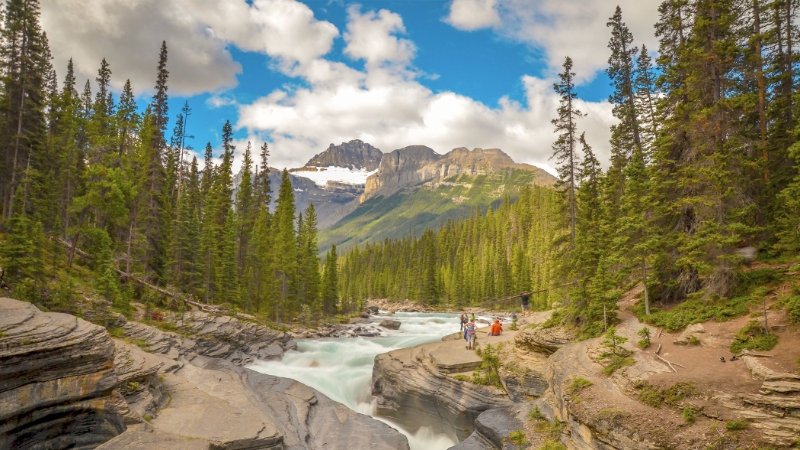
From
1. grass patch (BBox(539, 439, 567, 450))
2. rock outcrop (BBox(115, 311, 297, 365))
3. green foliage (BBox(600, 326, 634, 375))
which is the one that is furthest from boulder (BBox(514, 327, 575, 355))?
rock outcrop (BBox(115, 311, 297, 365))

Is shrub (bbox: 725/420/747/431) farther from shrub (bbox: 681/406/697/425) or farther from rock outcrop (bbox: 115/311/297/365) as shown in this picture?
rock outcrop (bbox: 115/311/297/365)

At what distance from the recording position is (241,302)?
46.4 meters

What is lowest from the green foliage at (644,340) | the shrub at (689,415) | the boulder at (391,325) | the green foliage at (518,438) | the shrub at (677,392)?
the boulder at (391,325)

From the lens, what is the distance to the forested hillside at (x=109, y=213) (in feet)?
90.8

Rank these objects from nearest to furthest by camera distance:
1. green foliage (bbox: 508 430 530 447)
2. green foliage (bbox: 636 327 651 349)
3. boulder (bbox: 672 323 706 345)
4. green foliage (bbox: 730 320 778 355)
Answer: green foliage (bbox: 730 320 778 355) < boulder (bbox: 672 323 706 345) < green foliage (bbox: 636 327 651 349) < green foliage (bbox: 508 430 530 447)

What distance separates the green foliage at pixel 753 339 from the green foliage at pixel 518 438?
813cm

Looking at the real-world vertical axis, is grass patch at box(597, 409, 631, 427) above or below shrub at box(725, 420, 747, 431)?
below

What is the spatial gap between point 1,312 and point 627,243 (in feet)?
90.6

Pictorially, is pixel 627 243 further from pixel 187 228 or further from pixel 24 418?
pixel 187 228

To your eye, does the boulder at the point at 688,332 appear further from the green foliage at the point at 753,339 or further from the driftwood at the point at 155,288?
the driftwood at the point at 155,288

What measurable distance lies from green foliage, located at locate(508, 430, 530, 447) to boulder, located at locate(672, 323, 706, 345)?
7067mm

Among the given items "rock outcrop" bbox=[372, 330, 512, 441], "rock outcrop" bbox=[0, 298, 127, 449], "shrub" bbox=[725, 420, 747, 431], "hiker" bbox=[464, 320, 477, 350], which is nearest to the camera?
"shrub" bbox=[725, 420, 747, 431]

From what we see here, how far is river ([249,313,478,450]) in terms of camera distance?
22.4 meters

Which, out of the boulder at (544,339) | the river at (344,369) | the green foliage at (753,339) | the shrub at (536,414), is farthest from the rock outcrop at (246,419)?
the green foliage at (753,339)
